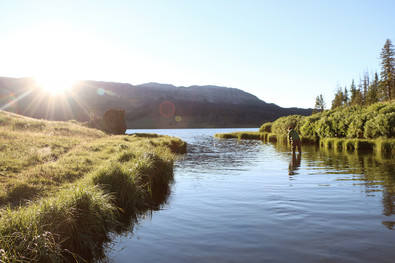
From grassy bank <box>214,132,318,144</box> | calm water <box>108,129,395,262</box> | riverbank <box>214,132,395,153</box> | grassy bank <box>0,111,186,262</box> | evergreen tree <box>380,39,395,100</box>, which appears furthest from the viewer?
evergreen tree <box>380,39,395,100</box>

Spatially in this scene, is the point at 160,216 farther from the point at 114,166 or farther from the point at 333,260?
the point at 333,260

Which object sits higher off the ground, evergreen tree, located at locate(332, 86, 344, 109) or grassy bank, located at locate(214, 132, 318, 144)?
evergreen tree, located at locate(332, 86, 344, 109)

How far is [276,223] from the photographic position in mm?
10070

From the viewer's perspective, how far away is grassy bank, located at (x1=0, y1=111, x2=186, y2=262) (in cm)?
648

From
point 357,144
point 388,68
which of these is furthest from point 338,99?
point 357,144

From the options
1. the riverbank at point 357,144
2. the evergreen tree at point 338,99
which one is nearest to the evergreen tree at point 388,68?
the evergreen tree at point 338,99

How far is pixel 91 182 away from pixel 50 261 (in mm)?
5530

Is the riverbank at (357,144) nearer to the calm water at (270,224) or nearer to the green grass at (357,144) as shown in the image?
the green grass at (357,144)

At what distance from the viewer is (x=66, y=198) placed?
27.9 feet

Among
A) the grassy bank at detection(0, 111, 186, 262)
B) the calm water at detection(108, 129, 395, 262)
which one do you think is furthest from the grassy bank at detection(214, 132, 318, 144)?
the grassy bank at detection(0, 111, 186, 262)

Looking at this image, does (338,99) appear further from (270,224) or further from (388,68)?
(270,224)

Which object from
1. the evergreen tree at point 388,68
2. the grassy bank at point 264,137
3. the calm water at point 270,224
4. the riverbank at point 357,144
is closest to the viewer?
the calm water at point 270,224

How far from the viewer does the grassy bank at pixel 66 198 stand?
648 centimetres

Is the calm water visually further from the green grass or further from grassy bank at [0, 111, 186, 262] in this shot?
the green grass
